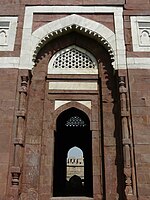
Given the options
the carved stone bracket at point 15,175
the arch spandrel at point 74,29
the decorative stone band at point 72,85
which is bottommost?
the carved stone bracket at point 15,175

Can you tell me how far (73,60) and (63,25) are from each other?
3.68ft

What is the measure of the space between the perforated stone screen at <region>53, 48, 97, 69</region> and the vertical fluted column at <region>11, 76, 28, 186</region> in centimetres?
140

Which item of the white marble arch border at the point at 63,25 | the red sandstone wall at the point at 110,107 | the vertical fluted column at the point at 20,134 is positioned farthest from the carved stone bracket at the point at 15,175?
the white marble arch border at the point at 63,25

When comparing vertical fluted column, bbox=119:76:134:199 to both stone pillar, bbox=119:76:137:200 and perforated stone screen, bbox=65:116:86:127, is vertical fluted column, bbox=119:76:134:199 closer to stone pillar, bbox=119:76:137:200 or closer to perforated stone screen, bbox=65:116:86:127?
stone pillar, bbox=119:76:137:200

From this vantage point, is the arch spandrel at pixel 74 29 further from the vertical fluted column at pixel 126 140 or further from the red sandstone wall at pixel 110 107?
the vertical fluted column at pixel 126 140

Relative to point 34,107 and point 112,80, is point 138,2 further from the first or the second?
point 34,107

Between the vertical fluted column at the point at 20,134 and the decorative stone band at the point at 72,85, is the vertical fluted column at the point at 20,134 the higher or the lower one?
the lower one

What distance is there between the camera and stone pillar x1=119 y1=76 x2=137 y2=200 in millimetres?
6906

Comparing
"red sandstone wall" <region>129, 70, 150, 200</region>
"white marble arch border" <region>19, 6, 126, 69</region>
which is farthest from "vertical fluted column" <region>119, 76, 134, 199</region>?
→ "white marble arch border" <region>19, 6, 126, 69</region>

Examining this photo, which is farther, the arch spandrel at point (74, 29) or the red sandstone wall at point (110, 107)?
the arch spandrel at point (74, 29)

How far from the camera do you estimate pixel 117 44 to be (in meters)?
8.65

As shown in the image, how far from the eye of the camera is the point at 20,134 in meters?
7.45

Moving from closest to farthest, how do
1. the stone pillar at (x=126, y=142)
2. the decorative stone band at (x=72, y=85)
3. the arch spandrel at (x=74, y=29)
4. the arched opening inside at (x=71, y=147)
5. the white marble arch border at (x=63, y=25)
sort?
the stone pillar at (x=126, y=142), the white marble arch border at (x=63, y=25), the decorative stone band at (x=72, y=85), the arch spandrel at (x=74, y=29), the arched opening inside at (x=71, y=147)

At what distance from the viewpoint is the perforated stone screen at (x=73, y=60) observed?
897 cm
